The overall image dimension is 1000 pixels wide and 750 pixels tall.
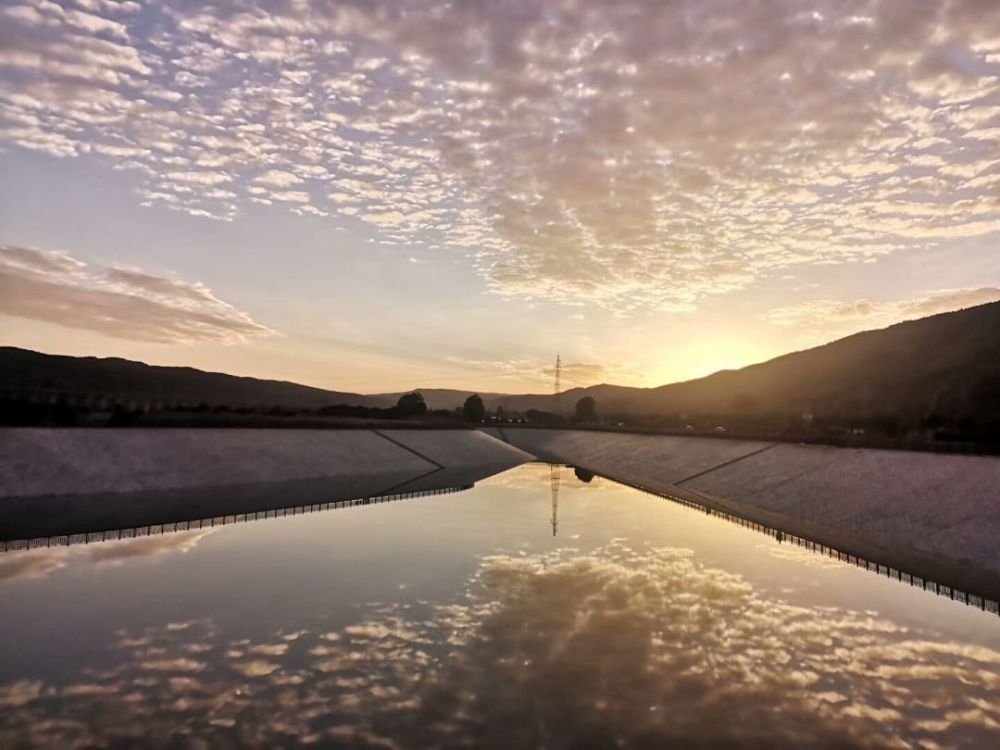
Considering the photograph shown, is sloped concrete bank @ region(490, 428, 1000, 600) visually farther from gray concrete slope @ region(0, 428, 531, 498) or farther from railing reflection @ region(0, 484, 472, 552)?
gray concrete slope @ region(0, 428, 531, 498)

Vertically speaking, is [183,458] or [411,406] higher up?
[411,406]

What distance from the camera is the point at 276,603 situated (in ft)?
81.5

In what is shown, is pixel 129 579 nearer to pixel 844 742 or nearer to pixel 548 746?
pixel 548 746

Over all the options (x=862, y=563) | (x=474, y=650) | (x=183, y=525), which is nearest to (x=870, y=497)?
(x=862, y=563)

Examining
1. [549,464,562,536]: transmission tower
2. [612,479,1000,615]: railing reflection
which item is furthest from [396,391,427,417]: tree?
[612,479,1000,615]: railing reflection

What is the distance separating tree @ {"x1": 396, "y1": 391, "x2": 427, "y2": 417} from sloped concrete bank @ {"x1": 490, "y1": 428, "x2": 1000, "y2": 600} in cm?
8419

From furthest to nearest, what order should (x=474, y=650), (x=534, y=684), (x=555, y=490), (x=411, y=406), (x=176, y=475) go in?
(x=411, y=406), (x=555, y=490), (x=176, y=475), (x=474, y=650), (x=534, y=684)

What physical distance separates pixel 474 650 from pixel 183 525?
93.4 feet

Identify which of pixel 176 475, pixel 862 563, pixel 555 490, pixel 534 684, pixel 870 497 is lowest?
pixel 534 684

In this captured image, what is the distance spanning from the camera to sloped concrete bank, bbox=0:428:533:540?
148ft

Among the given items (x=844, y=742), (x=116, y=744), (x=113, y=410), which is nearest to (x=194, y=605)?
(x=116, y=744)

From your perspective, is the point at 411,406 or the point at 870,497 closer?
the point at 870,497

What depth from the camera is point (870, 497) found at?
49.3 metres

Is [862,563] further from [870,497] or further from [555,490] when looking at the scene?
[555,490]
